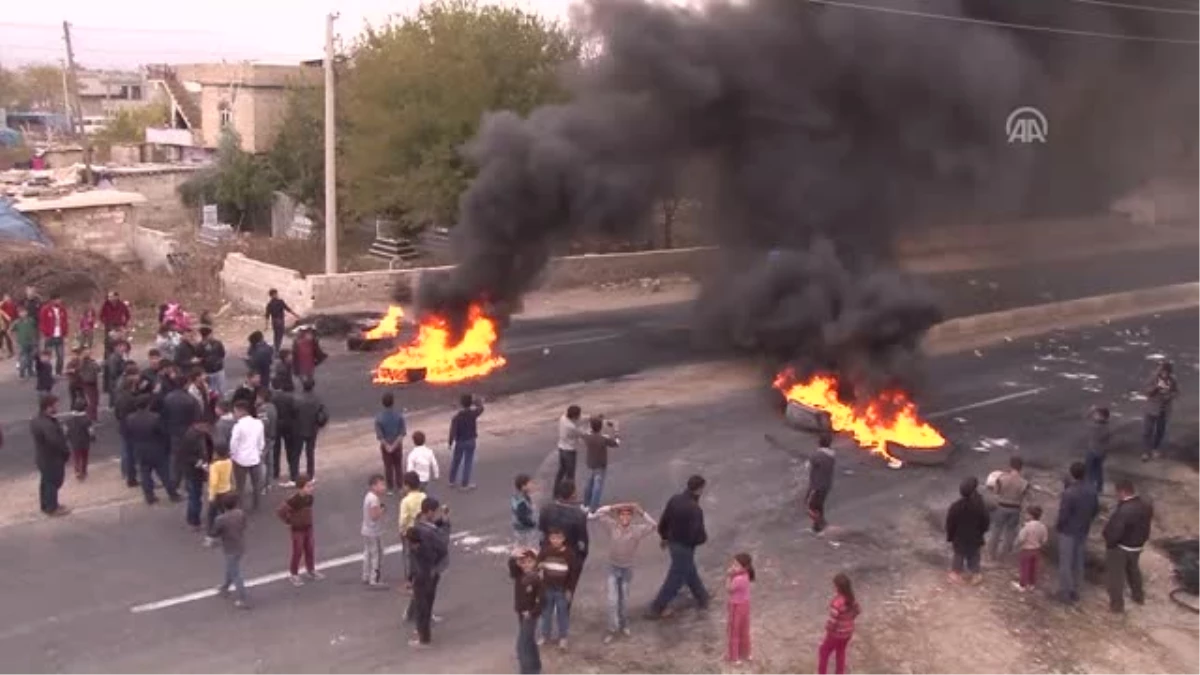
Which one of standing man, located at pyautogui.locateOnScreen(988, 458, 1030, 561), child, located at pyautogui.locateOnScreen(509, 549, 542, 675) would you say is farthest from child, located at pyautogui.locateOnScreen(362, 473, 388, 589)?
standing man, located at pyautogui.locateOnScreen(988, 458, 1030, 561)

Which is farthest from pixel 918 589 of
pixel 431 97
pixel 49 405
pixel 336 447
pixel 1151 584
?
pixel 431 97

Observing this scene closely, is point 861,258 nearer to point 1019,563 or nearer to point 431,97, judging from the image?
point 1019,563

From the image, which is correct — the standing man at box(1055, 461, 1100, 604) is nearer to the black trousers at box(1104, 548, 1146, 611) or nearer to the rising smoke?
the black trousers at box(1104, 548, 1146, 611)

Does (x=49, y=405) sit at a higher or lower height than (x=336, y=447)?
higher

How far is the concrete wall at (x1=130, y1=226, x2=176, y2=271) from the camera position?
29.5 meters

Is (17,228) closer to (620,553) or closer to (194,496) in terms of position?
(194,496)

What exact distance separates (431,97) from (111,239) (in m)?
8.95

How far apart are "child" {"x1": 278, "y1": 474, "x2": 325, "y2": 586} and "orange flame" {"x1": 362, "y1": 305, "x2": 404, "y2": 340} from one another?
32.7ft

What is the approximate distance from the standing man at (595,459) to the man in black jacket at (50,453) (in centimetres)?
552

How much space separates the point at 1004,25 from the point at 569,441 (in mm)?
15642

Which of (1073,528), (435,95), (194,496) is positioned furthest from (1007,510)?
(435,95)

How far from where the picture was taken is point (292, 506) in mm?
10867

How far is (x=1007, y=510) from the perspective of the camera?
12.1 metres

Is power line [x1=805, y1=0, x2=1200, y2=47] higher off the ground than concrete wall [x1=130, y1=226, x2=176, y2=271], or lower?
higher
